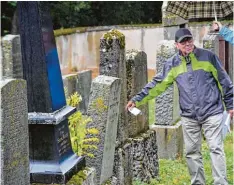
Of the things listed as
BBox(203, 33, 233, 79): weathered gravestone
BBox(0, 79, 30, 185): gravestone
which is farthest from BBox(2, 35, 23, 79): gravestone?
BBox(0, 79, 30, 185): gravestone

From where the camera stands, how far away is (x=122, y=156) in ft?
22.9

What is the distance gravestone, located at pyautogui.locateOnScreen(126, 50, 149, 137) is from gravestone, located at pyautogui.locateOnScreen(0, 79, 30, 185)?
3.03 meters

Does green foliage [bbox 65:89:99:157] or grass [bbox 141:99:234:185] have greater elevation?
green foliage [bbox 65:89:99:157]

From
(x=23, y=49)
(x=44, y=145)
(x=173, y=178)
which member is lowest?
(x=173, y=178)

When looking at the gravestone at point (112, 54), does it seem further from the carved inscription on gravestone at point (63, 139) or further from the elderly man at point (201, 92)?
the carved inscription on gravestone at point (63, 139)

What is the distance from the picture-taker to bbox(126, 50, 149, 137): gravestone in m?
7.50

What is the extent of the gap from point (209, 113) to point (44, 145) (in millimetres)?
2010

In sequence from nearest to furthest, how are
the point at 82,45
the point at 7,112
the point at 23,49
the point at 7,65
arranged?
the point at 7,112
the point at 23,49
the point at 7,65
the point at 82,45

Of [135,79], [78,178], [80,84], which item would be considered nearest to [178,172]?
[135,79]

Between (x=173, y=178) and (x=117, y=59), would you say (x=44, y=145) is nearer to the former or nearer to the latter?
(x=117, y=59)

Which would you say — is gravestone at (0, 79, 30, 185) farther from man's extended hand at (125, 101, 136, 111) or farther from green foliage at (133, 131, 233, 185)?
green foliage at (133, 131, 233, 185)

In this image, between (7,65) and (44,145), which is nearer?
(44,145)

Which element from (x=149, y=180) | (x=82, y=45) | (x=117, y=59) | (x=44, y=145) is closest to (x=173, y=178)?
(x=149, y=180)

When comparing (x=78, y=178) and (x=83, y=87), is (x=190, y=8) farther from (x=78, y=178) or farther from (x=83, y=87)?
(x=78, y=178)
